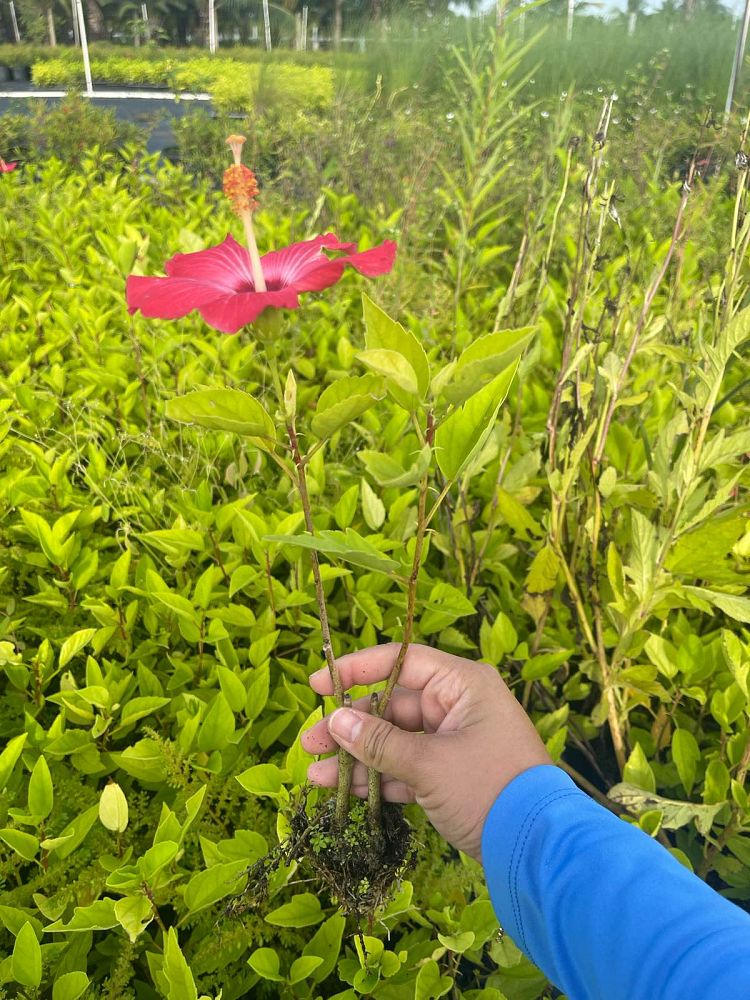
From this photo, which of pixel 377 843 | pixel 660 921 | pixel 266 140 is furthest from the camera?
pixel 266 140

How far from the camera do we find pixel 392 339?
0.52 meters

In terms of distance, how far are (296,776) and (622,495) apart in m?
0.60

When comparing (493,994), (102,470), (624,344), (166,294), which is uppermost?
(166,294)

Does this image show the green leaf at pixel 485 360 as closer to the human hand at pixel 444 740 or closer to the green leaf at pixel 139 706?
the human hand at pixel 444 740

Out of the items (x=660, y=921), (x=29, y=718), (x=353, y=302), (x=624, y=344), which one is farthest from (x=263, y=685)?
(x=353, y=302)

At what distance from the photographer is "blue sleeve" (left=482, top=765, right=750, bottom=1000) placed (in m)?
0.47

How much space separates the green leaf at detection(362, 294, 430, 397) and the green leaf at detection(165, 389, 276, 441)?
9 centimetres

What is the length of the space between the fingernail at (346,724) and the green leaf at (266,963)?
0.26 m

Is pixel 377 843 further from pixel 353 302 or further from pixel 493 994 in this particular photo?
pixel 353 302

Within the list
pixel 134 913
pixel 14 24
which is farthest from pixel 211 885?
pixel 14 24

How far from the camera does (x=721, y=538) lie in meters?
0.92

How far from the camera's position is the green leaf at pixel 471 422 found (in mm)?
505

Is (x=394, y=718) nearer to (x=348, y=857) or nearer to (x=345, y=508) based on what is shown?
(x=348, y=857)

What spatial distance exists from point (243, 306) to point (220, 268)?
136 millimetres
